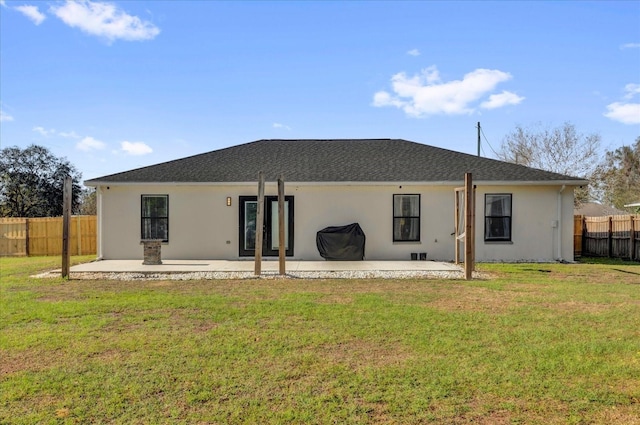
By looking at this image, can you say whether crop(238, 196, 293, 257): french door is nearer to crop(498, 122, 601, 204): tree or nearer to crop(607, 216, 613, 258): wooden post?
crop(607, 216, 613, 258): wooden post

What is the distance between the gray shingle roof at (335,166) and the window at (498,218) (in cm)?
68

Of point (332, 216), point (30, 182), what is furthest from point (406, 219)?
point (30, 182)

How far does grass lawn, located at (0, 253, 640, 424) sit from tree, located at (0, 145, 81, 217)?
2308 cm

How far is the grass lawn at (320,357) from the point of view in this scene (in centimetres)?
338

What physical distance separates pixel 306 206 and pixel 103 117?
9749 millimetres

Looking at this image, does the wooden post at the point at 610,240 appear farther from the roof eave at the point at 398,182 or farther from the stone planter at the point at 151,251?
the stone planter at the point at 151,251

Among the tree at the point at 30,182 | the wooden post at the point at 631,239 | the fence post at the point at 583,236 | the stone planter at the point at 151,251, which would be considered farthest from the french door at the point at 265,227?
the tree at the point at 30,182

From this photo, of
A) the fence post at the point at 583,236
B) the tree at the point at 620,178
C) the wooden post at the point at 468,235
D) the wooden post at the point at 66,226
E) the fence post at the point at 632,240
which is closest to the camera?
the wooden post at the point at 468,235

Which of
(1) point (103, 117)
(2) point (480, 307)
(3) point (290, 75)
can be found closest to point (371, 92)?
(3) point (290, 75)

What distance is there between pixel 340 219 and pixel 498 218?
5.12 metres

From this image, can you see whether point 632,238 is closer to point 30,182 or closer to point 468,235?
point 468,235

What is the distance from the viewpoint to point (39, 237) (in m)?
17.2

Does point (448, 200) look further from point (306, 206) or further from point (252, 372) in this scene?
point (252, 372)

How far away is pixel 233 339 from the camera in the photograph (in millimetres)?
5234
